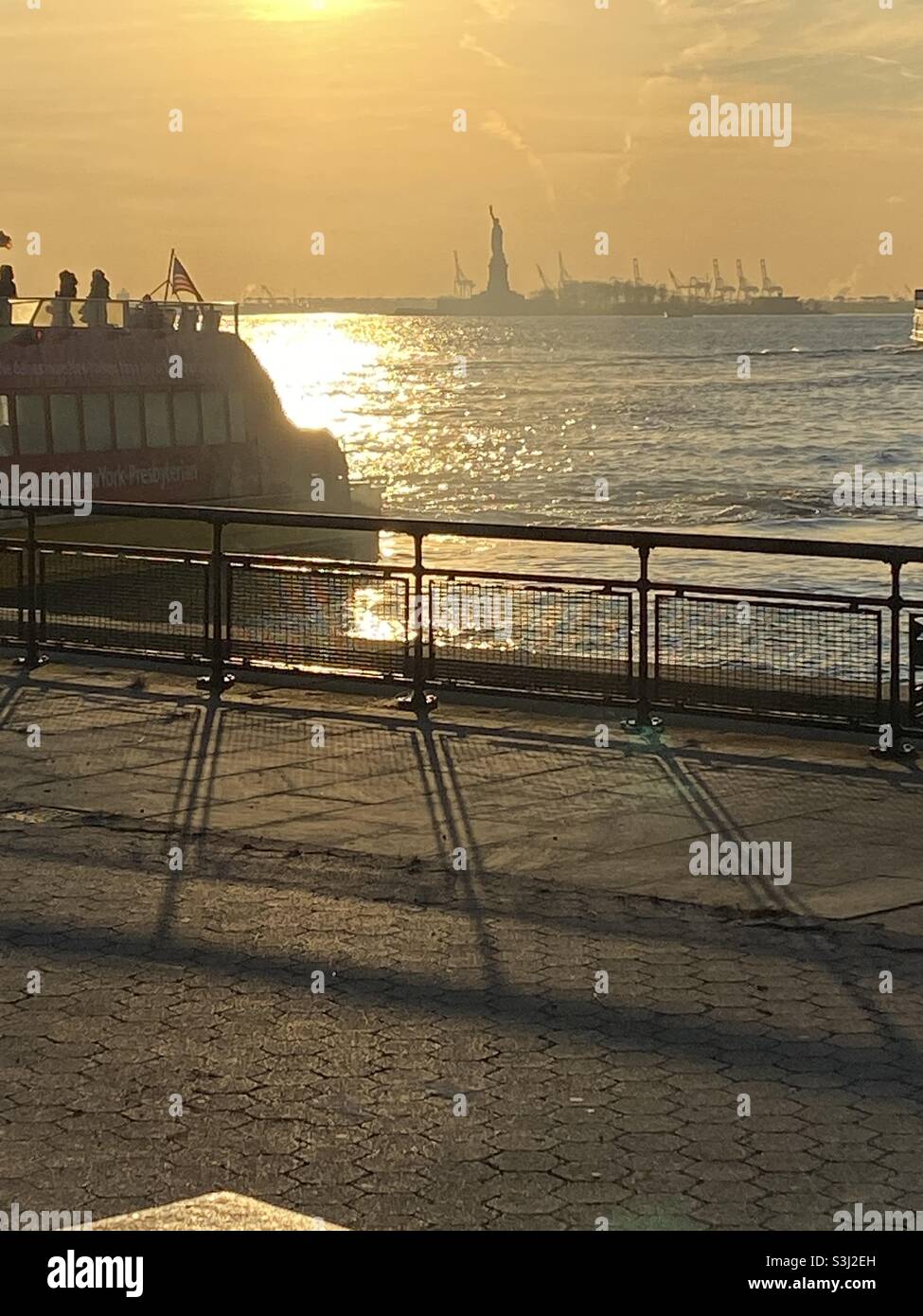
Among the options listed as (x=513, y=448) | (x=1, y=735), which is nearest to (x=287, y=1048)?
(x=1, y=735)

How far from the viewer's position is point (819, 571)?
35.2 m

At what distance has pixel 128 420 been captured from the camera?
1521 inches

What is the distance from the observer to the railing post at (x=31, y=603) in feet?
48.3

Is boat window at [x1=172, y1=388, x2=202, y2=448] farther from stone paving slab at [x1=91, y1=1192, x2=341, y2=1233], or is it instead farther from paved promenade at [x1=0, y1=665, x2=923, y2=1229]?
stone paving slab at [x1=91, y1=1192, x2=341, y2=1233]

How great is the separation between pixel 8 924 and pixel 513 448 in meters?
85.7

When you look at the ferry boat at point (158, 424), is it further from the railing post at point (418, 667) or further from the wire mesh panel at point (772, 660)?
the wire mesh panel at point (772, 660)

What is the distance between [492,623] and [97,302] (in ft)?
85.9

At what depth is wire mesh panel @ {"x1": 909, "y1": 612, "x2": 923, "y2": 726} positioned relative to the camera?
11.6 metres

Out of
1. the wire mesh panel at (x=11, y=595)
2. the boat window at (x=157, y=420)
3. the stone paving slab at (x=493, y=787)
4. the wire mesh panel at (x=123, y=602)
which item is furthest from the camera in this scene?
the boat window at (x=157, y=420)

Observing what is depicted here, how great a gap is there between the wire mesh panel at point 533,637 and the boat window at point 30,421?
2396 centimetres

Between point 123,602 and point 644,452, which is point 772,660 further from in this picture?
point 644,452

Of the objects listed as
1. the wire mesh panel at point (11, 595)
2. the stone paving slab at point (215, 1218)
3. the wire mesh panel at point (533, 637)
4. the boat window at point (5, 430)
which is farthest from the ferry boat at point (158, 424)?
the stone paving slab at point (215, 1218)

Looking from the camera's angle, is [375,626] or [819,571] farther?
[819,571]
